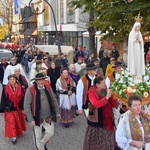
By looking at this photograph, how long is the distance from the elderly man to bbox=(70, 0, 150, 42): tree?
21.4ft

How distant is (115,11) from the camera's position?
512 inches

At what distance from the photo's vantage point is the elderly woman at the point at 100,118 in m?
6.35

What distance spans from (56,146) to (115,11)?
6556 mm

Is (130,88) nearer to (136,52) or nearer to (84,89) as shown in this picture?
(136,52)

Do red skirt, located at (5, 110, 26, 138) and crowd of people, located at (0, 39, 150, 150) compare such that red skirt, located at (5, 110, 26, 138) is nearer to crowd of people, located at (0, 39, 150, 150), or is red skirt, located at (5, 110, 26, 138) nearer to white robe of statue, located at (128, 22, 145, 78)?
crowd of people, located at (0, 39, 150, 150)

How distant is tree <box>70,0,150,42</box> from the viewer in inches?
504

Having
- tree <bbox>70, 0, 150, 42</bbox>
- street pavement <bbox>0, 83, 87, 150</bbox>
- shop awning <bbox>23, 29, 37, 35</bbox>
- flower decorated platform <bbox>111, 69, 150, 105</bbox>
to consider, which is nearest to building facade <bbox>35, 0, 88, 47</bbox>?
shop awning <bbox>23, 29, 37, 35</bbox>

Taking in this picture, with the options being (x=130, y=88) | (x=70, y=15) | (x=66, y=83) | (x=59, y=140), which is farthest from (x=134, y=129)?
(x=70, y=15)

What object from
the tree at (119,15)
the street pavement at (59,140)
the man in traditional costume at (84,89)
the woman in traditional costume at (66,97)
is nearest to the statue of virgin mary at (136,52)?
the man in traditional costume at (84,89)

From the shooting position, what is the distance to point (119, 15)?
44.6ft

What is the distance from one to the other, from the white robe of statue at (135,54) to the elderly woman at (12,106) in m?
2.81

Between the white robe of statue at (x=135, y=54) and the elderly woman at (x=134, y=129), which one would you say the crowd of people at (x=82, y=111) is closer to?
the elderly woman at (x=134, y=129)

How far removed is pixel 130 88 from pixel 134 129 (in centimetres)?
213

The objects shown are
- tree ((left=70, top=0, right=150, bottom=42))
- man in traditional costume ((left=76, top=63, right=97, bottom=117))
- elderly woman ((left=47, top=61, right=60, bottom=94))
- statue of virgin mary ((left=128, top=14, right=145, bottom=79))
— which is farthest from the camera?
tree ((left=70, top=0, right=150, bottom=42))
